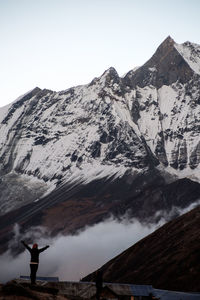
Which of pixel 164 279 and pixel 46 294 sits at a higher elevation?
pixel 46 294

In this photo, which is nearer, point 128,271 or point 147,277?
point 147,277

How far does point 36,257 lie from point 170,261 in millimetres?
139516

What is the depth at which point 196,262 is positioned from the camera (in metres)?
163

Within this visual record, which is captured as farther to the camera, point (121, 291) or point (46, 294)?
point (121, 291)

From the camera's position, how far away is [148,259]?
19950cm

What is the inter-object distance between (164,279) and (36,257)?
123m

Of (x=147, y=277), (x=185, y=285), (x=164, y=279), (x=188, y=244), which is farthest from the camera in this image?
(x=188, y=244)

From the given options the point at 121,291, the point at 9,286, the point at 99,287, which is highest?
the point at 9,286

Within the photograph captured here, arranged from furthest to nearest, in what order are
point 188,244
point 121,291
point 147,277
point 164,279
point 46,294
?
point 188,244 → point 147,277 → point 164,279 → point 121,291 → point 46,294

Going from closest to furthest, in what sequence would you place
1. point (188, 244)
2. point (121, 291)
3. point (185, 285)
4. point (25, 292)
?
point (25, 292) < point (121, 291) < point (185, 285) < point (188, 244)

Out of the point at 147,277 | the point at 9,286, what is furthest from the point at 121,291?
the point at 147,277

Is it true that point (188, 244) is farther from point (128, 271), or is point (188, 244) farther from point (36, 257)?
point (36, 257)

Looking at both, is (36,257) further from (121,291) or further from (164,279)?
(164,279)

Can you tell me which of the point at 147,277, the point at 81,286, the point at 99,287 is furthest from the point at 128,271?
the point at 99,287
